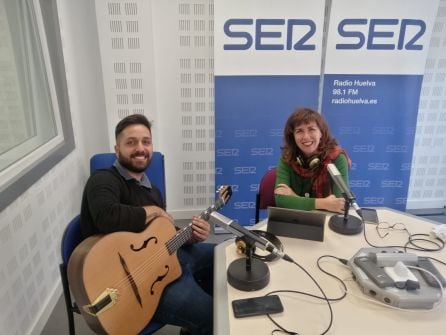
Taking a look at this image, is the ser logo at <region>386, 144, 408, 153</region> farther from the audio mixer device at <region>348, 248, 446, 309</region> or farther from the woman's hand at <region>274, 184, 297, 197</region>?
the audio mixer device at <region>348, 248, 446, 309</region>

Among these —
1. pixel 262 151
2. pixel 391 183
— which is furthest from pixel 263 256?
pixel 391 183

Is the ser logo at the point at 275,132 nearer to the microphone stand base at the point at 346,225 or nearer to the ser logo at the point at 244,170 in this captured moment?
the ser logo at the point at 244,170

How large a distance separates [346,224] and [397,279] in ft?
1.51

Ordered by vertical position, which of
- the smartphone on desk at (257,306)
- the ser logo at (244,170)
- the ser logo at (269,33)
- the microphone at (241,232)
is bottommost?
the ser logo at (244,170)

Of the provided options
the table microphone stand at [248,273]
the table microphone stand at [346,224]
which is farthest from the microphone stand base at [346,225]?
the table microphone stand at [248,273]

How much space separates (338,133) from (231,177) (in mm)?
1029

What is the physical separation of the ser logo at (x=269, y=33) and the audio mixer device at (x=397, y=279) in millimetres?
1897

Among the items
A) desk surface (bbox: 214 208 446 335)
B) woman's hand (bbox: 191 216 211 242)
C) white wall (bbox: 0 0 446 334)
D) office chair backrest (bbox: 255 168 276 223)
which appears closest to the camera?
desk surface (bbox: 214 208 446 335)

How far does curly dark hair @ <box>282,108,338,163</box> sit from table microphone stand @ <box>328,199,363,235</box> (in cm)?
36

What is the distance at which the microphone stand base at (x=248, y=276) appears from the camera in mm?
1070

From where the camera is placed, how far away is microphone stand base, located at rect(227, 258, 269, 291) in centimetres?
107

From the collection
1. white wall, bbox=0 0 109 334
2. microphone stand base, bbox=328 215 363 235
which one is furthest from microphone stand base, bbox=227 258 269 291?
white wall, bbox=0 0 109 334

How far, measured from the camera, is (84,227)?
1388 millimetres

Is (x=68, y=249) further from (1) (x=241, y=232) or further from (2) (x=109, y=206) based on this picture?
(1) (x=241, y=232)
